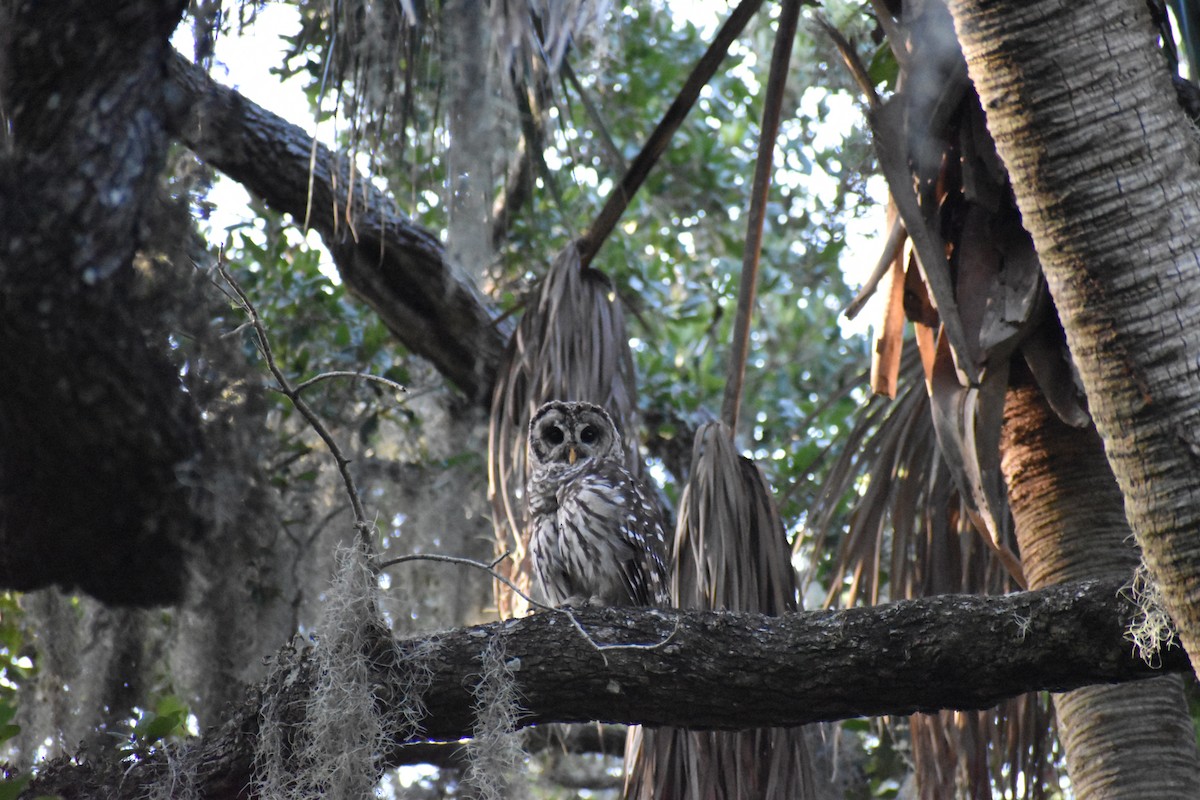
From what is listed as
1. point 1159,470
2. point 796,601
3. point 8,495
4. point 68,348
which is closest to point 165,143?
point 68,348

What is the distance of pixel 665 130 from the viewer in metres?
5.27

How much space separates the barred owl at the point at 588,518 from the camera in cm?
476

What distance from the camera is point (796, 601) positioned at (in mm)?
3955

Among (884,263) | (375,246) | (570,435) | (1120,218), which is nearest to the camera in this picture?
(1120,218)

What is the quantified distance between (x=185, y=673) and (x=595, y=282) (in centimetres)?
225

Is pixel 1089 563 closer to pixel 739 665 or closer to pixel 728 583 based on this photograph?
pixel 728 583

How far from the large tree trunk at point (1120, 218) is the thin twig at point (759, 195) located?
1.88 metres

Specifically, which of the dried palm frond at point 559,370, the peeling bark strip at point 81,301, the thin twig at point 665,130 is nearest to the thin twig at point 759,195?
the thin twig at point 665,130

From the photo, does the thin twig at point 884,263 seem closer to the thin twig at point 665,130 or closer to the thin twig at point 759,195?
the thin twig at point 759,195

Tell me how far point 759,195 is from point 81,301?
238 cm

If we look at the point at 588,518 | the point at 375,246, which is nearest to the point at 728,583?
the point at 588,518

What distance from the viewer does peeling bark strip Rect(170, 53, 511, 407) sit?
573cm

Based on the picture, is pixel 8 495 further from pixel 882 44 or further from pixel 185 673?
pixel 882 44

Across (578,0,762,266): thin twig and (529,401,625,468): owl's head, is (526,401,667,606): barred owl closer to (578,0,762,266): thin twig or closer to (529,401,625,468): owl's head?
(529,401,625,468): owl's head
